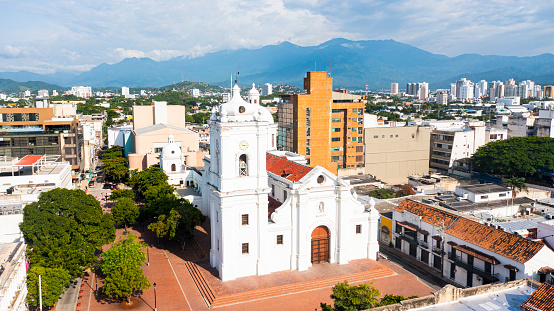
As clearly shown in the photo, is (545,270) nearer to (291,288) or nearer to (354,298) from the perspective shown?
(354,298)

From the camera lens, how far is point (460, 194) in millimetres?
46125

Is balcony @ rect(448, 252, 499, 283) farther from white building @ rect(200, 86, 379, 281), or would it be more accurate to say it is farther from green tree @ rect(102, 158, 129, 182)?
green tree @ rect(102, 158, 129, 182)

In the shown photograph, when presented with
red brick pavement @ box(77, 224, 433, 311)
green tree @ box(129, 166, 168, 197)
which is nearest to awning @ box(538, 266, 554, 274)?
red brick pavement @ box(77, 224, 433, 311)

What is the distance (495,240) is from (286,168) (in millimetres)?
17829

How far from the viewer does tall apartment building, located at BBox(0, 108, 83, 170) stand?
63375mm

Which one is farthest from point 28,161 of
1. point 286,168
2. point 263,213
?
point 263,213

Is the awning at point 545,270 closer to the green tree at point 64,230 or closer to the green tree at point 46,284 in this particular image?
the green tree at point 64,230

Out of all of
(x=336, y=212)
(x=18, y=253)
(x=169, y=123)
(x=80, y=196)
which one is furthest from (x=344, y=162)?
(x=18, y=253)

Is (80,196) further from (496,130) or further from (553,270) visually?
(496,130)

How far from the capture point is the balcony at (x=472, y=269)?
30.6 metres

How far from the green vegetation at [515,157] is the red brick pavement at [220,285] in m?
38.8

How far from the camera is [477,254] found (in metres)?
31.8

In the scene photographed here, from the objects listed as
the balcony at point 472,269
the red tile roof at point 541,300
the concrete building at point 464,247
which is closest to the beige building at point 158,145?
the concrete building at point 464,247

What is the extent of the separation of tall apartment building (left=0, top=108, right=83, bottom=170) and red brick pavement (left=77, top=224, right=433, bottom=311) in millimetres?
36696
